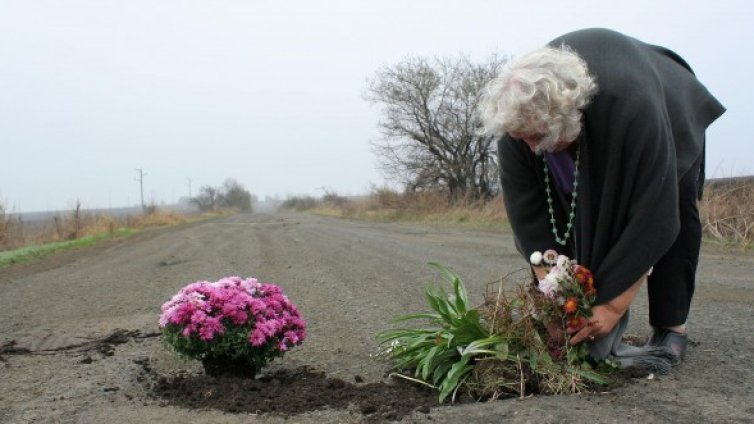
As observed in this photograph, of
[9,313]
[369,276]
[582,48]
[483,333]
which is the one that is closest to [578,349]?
[483,333]

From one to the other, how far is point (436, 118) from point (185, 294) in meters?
31.5

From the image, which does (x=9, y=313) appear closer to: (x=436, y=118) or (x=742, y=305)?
(x=742, y=305)

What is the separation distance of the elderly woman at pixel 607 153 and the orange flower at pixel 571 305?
106 millimetres

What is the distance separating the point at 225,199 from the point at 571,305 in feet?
406

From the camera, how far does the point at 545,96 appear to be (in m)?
2.63

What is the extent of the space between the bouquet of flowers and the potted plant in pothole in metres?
1.49

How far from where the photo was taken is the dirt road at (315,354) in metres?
2.76

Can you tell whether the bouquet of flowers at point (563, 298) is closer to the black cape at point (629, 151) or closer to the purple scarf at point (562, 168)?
the black cape at point (629, 151)

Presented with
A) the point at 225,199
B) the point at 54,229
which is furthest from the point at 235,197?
the point at 54,229

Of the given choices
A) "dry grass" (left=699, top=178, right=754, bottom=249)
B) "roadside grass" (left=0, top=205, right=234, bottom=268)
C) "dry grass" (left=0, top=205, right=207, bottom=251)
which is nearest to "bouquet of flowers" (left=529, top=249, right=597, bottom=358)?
"dry grass" (left=699, top=178, right=754, bottom=249)

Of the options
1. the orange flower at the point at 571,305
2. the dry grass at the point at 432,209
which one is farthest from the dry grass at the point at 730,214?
the orange flower at the point at 571,305

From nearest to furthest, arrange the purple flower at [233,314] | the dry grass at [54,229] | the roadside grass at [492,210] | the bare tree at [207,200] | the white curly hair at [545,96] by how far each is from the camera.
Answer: the white curly hair at [545,96], the purple flower at [233,314], the roadside grass at [492,210], the dry grass at [54,229], the bare tree at [207,200]

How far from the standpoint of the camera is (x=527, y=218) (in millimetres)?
3367

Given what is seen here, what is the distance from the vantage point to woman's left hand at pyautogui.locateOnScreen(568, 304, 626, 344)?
2982mm
